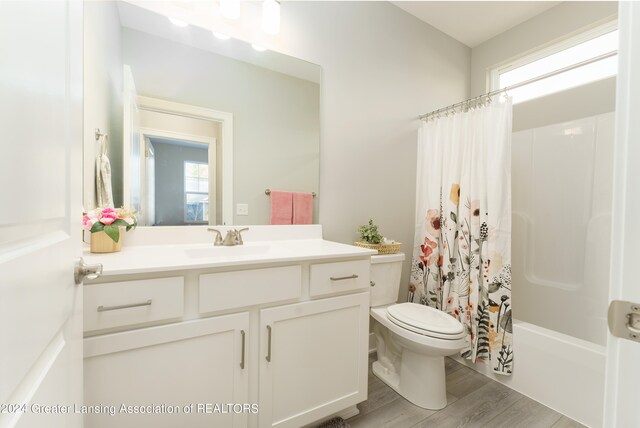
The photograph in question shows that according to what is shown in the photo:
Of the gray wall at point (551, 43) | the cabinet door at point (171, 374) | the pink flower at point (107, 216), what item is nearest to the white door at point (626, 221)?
the cabinet door at point (171, 374)

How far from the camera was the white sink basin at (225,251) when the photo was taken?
1.33 meters

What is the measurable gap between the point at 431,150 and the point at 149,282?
1987 mm

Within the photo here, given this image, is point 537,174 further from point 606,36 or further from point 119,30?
point 119,30

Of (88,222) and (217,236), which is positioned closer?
(88,222)

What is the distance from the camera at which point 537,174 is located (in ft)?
6.85

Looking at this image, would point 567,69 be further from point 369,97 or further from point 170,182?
point 170,182

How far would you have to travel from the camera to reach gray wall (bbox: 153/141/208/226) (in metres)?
1.42

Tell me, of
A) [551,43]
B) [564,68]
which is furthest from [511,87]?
[551,43]

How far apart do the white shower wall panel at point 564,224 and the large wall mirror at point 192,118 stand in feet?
5.51

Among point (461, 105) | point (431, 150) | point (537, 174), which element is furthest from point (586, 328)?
point (461, 105)

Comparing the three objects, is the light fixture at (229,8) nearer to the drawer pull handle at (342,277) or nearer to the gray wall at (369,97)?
the gray wall at (369,97)

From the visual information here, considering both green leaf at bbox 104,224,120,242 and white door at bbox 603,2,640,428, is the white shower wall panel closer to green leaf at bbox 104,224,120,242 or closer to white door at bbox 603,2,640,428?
white door at bbox 603,2,640,428

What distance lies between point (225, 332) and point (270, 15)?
1696 mm

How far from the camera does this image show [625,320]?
1.67 ft
